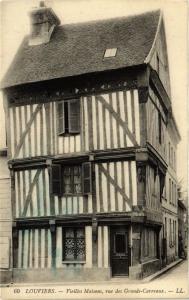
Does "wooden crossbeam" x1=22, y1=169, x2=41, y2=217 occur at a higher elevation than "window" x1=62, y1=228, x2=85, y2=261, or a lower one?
higher

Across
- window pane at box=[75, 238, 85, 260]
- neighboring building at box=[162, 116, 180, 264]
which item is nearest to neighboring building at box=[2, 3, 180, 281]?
window pane at box=[75, 238, 85, 260]

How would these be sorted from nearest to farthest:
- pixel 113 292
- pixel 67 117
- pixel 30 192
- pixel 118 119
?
pixel 113 292, pixel 118 119, pixel 67 117, pixel 30 192

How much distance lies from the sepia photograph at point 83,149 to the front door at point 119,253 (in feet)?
0.10

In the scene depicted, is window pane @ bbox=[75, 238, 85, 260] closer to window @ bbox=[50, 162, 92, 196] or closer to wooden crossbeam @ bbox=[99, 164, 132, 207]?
window @ bbox=[50, 162, 92, 196]

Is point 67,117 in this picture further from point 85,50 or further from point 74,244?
point 74,244

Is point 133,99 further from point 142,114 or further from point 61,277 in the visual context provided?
point 61,277

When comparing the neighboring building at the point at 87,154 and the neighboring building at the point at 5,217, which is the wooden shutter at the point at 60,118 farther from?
the neighboring building at the point at 5,217

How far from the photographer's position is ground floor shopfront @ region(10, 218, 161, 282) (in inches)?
599

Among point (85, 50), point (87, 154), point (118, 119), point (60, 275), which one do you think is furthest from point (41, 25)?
point (60, 275)

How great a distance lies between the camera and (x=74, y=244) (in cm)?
1577

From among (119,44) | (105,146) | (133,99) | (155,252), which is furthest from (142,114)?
(155,252)

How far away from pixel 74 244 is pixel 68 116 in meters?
4.07

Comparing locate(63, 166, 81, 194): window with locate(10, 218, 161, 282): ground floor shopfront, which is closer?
locate(10, 218, 161, 282): ground floor shopfront

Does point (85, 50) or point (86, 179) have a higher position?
point (85, 50)
